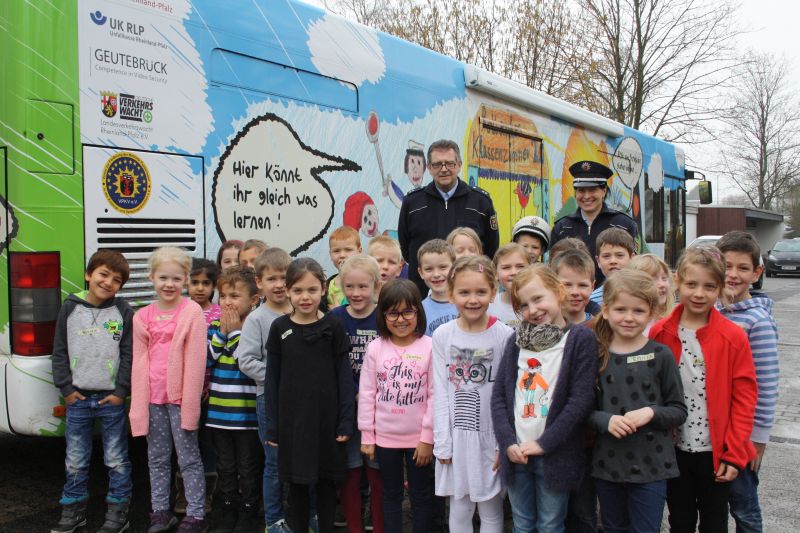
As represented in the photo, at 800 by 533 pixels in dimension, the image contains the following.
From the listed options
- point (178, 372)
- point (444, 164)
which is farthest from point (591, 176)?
point (178, 372)

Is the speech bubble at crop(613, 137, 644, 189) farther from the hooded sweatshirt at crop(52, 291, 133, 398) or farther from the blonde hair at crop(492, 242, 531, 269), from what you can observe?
the hooded sweatshirt at crop(52, 291, 133, 398)

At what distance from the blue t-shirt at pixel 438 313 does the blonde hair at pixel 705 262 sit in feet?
3.89

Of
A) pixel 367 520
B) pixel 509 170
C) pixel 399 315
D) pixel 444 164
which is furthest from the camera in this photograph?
pixel 509 170

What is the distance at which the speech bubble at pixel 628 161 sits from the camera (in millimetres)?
9102

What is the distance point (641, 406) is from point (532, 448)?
1.46 ft

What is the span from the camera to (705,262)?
9.65 ft

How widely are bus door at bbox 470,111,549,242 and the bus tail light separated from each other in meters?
3.73

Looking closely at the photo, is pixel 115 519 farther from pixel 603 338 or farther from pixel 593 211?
pixel 593 211

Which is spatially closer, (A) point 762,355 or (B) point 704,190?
(A) point 762,355

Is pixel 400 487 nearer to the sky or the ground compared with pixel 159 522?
nearer to the sky

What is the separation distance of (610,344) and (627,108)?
23186mm

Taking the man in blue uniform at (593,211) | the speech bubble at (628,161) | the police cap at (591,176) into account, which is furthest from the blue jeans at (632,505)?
the speech bubble at (628,161)

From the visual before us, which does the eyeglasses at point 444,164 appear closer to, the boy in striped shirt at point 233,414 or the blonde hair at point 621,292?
the boy in striped shirt at point 233,414

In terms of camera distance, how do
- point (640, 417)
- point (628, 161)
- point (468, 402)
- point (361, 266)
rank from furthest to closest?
point (628, 161) → point (361, 266) → point (468, 402) → point (640, 417)
